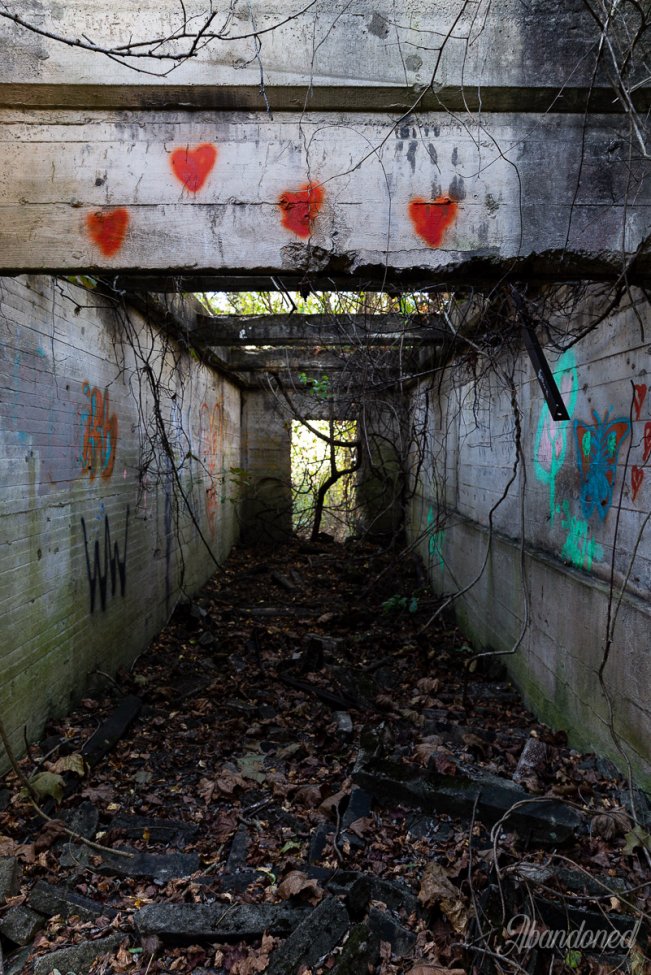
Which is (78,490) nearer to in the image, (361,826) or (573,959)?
(361,826)

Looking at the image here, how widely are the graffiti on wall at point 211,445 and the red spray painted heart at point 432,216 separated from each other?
6982 millimetres

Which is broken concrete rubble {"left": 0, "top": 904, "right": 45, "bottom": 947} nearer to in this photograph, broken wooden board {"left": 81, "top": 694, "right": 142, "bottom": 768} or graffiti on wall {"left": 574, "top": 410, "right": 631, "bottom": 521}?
broken wooden board {"left": 81, "top": 694, "right": 142, "bottom": 768}

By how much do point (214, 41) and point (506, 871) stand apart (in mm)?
4168

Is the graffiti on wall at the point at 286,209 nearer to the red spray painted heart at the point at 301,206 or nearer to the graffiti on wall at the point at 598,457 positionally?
the red spray painted heart at the point at 301,206

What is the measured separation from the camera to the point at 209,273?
10.3 feet

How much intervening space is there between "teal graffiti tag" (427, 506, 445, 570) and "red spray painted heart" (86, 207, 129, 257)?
623 cm

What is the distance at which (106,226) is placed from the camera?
3.07 metres

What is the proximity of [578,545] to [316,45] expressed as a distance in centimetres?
340

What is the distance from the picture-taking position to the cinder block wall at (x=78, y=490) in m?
4.03

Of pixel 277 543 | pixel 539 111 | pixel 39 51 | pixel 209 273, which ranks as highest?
pixel 39 51

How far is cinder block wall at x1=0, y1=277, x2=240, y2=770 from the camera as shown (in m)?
4.03

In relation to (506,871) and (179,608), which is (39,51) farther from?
(179,608)

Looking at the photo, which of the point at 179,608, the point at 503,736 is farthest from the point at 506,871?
the point at 179,608

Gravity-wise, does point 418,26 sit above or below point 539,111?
above
